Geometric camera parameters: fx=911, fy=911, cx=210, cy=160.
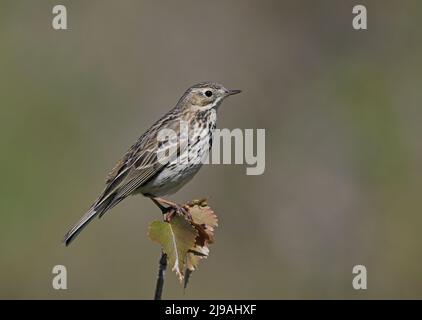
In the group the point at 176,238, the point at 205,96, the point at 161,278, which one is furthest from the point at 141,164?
the point at 161,278

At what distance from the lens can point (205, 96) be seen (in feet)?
24.9

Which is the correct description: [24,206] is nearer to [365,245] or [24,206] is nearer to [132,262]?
[132,262]

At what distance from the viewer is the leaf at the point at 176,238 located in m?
4.92

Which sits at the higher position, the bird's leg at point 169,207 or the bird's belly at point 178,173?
the bird's belly at point 178,173

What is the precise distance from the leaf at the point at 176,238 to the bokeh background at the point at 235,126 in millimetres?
6231

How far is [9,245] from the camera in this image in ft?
38.7

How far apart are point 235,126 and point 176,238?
8.31m

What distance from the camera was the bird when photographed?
6.76 meters

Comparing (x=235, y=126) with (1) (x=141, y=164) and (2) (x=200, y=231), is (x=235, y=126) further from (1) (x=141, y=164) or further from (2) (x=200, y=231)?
(2) (x=200, y=231)

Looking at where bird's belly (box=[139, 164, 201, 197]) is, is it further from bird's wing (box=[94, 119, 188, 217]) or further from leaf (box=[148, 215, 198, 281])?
leaf (box=[148, 215, 198, 281])

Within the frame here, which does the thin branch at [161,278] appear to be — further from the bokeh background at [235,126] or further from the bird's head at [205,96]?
the bokeh background at [235,126]

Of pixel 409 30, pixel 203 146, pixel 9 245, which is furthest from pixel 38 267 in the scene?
pixel 409 30

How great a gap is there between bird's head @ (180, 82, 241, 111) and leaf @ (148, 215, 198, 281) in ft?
8.50

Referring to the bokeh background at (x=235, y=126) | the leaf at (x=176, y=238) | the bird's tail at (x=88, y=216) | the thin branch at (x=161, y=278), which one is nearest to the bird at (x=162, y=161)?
the bird's tail at (x=88, y=216)
